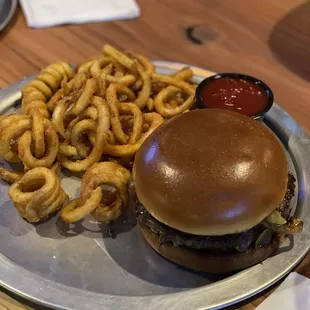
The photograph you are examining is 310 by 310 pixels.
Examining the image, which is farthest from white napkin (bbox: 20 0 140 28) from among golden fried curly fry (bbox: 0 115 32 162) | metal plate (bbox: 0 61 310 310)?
metal plate (bbox: 0 61 310 310)

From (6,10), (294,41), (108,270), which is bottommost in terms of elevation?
(294,41)

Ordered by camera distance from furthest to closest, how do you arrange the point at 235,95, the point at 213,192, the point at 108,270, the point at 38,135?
the point at 235,95, the point at 38,135, the point at 108,270, the point at 213,192

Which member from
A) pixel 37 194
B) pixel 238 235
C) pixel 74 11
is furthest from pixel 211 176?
pixel 74 11

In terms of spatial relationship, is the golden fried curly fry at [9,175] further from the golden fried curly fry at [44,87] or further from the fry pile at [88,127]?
the golden fried curly fry at [44,87]

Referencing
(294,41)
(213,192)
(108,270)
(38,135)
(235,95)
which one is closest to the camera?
(213,192)

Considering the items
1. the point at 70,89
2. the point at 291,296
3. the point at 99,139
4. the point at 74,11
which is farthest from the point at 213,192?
the point at 74,11

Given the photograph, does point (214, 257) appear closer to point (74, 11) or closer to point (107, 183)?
point (107, 183)

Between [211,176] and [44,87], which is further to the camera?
[44,87]

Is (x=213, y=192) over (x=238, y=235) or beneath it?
over
